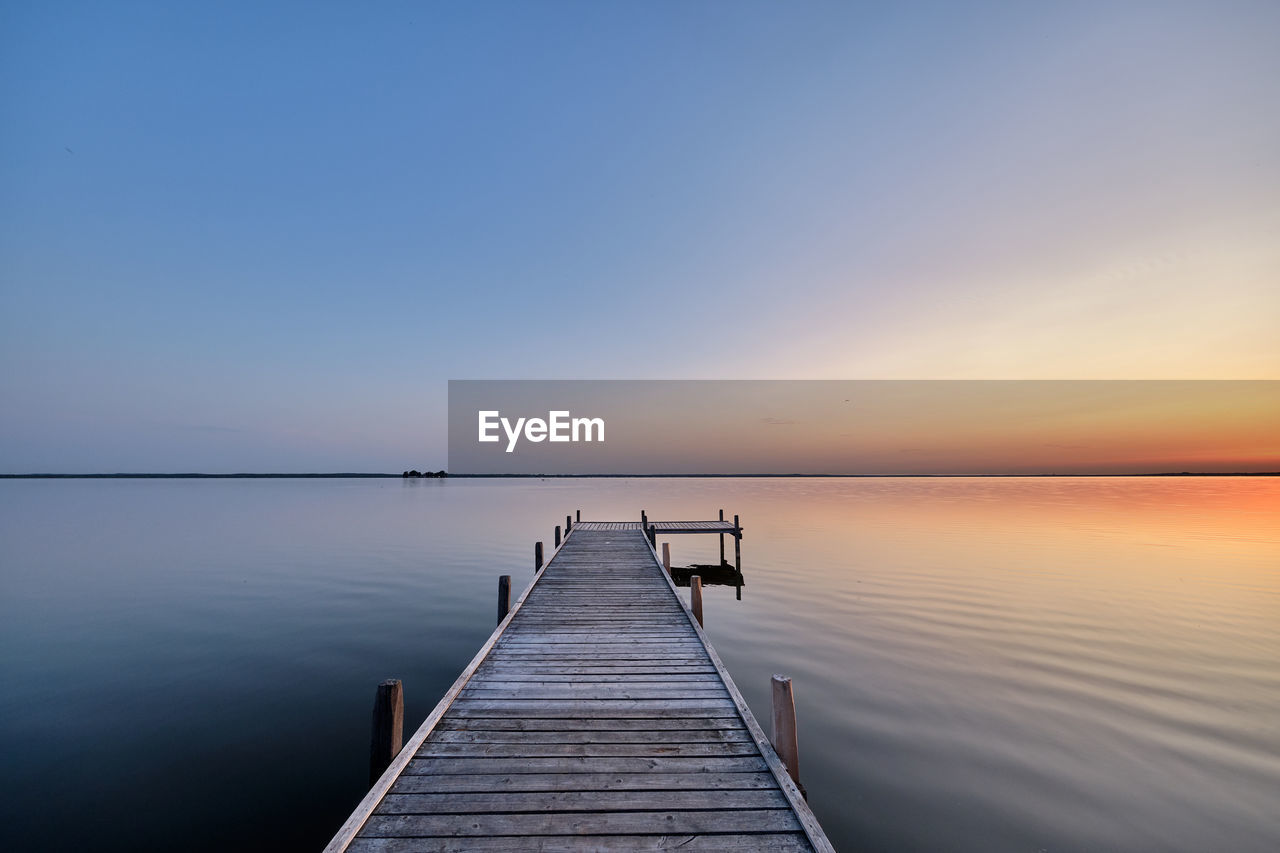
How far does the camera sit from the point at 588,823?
4359mm

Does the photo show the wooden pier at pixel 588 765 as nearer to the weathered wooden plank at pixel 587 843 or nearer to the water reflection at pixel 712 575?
the weathered wooden plank at pixel 587 843

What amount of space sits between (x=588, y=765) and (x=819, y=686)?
24.5ft

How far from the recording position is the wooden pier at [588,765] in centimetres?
422

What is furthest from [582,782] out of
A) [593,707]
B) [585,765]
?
[593,707]

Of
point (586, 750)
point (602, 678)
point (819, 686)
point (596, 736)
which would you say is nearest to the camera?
point (586, 750)

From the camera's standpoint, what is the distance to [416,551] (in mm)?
27844

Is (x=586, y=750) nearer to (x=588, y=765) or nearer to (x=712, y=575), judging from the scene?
(x=588, y=765)

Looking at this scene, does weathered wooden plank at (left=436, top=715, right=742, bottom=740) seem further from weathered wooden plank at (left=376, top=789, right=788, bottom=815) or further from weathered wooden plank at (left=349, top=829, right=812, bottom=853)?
weathered wooden plank at (left=349, top=829, right=812, bottom=853)

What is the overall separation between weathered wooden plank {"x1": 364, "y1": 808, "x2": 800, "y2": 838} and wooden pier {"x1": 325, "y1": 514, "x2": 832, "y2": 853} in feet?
0.04

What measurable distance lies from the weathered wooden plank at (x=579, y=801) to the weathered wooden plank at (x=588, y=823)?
0.06 m

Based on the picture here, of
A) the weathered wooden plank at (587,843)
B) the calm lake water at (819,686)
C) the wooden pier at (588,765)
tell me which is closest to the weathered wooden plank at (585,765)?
the wooden pier at (588,765)

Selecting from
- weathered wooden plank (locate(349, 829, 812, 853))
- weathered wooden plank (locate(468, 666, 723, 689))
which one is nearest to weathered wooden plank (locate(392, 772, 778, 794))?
weathered wooden plank (locate(349, 829, 812, 853))

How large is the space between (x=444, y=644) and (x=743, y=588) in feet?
36.0

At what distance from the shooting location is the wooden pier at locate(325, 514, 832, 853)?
4.22 metres
